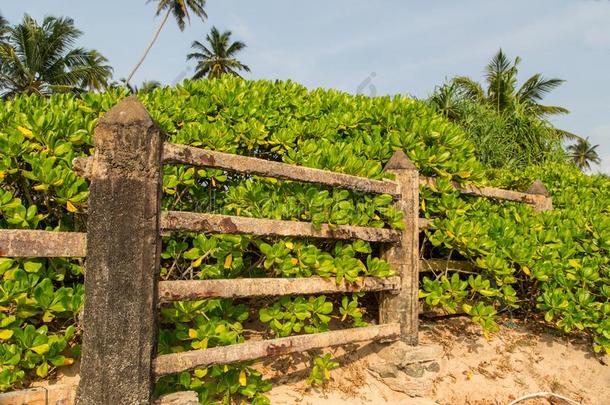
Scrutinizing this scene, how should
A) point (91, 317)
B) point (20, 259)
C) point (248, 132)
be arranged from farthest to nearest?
point (248, 132), point (20, 259), point (91, 317)

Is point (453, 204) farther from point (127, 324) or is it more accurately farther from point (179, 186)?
point (127, 324)

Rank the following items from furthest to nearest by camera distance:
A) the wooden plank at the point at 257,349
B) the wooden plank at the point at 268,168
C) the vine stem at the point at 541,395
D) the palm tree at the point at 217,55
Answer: the palm tree at the point at 217,55
the vine stem at the point at 541,395
the wooden plank at the point at 268,168
the wooden plank at the point at 257,349

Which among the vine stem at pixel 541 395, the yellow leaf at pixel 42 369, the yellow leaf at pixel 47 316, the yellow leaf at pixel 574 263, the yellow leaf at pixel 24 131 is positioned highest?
the yellow leaf at pixel 24 131

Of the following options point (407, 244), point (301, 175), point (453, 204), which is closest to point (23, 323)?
point (301, 175)

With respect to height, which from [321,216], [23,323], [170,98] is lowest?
A: [23,323]

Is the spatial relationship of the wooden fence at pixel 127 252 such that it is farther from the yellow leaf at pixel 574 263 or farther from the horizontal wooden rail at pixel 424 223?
the yellow leaf at pixel 574 263

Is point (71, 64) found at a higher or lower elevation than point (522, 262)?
higher

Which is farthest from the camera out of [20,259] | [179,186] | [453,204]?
[453,204]

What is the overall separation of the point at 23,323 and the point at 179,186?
156 centimetres

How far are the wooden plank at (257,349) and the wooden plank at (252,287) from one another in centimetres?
36

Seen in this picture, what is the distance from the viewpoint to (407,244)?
457 cm

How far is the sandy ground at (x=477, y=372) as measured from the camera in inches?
157

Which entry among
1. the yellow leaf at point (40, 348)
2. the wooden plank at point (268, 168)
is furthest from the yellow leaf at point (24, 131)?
the yellow leaf at point (40, 348)

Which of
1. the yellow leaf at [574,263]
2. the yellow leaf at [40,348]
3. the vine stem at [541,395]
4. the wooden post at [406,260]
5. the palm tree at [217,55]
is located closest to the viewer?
the yellow leaf at [40,348]
